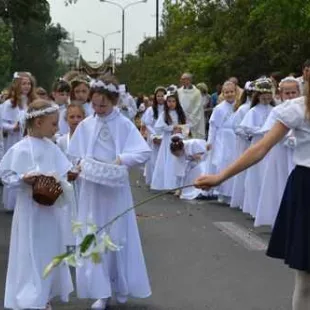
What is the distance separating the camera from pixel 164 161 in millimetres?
17875

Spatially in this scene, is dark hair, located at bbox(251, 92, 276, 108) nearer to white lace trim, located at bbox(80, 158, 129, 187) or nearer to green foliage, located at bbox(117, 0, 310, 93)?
white lace trim, located at bbox(80, 158, 129, 187)

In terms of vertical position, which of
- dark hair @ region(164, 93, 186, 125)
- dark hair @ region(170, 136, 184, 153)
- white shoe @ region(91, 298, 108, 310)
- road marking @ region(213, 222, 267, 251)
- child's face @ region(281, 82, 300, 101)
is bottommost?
road marking @ region(213, 222, 267, 251)

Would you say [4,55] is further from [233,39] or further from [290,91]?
[290,91]

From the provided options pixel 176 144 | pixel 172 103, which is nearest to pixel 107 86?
pixel 176 144

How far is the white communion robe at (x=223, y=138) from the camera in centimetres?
1546

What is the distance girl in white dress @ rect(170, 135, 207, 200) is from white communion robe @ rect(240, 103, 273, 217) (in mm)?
2549

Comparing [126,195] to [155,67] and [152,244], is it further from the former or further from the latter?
[155,67]

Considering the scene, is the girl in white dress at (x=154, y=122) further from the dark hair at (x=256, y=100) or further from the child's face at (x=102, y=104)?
the child's face at (x=102, y=104)

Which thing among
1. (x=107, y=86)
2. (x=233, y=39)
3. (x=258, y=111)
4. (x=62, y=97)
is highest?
(x=233, y=39)

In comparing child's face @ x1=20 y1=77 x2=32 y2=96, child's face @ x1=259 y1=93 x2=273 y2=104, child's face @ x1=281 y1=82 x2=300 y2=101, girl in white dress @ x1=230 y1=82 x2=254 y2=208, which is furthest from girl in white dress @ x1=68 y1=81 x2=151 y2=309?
girl in white dress @ x1=230 y1=82 x2=254 y2=208

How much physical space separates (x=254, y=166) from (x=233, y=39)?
90.1 feet

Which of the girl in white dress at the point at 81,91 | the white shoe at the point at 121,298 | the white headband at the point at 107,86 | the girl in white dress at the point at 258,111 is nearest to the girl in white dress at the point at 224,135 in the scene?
the girl in white dress at the point at 258,111

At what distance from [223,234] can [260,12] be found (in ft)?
57.9

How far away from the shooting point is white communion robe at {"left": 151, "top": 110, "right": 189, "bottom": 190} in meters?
17.3
